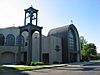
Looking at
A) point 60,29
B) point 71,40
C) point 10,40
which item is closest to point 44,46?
point 60,29

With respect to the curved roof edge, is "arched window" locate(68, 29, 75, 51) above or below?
below

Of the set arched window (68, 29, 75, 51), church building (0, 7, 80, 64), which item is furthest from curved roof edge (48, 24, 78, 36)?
arched window (68, 29, 75, 51)

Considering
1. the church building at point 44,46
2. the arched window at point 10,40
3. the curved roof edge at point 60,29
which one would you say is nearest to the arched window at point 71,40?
the church building at point 44,46

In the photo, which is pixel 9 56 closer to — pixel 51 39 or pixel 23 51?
pixel 23 51

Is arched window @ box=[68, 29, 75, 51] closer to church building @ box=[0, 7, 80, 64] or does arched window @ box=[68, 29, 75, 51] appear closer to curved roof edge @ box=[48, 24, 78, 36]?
church building @ box=[0, 7, 80, 64]

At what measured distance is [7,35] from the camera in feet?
161

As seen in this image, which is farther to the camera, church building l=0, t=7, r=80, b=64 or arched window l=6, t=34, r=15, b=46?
arched window l=6, t=34, r=15, b=46

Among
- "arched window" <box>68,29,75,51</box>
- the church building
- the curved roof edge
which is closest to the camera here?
the church building

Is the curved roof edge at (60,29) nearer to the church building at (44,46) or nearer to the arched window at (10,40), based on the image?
the church building at (44,46)

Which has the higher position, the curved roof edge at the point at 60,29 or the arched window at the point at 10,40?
the curved roof edge at the point at 60,29

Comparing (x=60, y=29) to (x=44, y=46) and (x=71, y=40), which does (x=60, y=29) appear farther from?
(x=44, y=46)

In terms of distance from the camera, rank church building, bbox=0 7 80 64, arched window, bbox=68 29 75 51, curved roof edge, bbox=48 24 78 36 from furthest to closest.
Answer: arched window, bbox=68 29 75 51
curved roof edge, bbox=48 24 78 36
church building, bbox=0 7 80 64

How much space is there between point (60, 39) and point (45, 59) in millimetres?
7035

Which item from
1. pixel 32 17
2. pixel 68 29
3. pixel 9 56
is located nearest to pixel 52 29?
pixel 68 29
